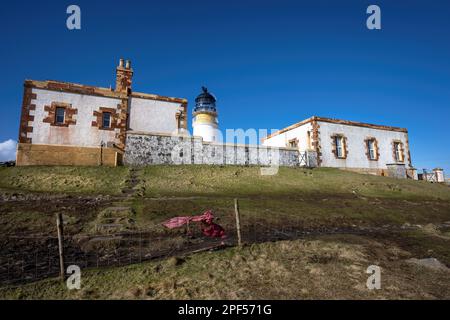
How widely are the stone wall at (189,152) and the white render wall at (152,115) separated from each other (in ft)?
8.98

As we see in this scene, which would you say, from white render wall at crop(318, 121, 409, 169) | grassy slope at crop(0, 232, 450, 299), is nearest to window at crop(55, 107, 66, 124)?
grassy slope at crop(0, 232, 450, 299)

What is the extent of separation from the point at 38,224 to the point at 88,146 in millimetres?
12168

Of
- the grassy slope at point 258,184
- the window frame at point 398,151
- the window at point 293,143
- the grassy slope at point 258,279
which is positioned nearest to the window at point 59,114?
the grassy slope at point 258,184

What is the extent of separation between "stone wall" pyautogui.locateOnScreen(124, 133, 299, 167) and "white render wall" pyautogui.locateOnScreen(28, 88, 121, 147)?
7.03 ft

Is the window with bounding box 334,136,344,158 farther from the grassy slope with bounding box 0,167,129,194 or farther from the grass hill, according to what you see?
the grassy slope with bounding box 0,167,129,194

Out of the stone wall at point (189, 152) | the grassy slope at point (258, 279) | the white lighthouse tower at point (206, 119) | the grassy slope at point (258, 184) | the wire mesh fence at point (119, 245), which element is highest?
the white lighthouse tower at point (206, 119)

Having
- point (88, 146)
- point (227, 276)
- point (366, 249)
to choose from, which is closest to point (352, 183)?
point (366, 249)

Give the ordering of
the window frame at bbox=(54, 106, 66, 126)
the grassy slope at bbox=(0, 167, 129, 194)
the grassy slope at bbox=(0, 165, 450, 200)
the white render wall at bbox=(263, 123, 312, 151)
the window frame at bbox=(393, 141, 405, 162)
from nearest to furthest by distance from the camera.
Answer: the grassy slope at bbox=(0, 167, 129, 194), the grassy slope at bbox=(0, 165, 450, 200), the window frame at bbox=(54, 106, 66, 126), the white render wall at bbox=(263, 123, 312, 151), the window frame at bbox=(393, 141, 405, 162)

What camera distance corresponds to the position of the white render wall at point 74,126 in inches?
739

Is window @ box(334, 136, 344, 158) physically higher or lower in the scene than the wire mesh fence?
higher

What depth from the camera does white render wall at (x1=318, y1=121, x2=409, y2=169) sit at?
2681 cm

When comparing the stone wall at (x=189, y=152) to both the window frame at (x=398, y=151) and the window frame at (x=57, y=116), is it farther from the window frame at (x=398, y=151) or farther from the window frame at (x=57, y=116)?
the window frame at (x=398, y=151)

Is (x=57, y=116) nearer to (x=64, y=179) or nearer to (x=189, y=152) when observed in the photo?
(x=64, y=179)
